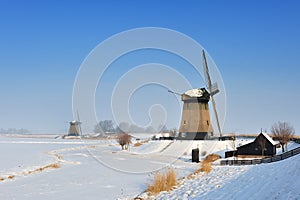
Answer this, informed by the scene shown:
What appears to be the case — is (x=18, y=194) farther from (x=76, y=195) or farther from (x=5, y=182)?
(x=5, y=182)

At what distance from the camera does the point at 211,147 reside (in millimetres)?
37750

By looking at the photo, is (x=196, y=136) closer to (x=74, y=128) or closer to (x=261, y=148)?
(x=261, y=148)

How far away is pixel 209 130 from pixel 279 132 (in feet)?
32.3

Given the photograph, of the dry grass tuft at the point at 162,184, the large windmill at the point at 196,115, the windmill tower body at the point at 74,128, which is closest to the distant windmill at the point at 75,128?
the windmill tower body at the point at 74,128

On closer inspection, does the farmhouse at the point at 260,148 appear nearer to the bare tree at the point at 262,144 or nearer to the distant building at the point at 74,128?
the bare tree at the point at 262,144

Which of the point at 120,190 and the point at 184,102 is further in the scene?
the point at 184,102

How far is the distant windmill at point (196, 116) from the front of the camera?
40.9 meters

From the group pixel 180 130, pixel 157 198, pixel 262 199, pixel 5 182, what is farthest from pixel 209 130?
pixel 262 199

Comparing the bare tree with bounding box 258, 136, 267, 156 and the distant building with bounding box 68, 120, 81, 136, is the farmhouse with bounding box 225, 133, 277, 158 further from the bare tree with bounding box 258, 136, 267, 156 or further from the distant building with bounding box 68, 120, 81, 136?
the distant building with bounding box 68, 120, 81, 136

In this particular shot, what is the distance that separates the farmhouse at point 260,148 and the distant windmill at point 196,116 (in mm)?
8393

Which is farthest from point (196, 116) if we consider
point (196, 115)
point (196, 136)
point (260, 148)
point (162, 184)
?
point (162, 184)

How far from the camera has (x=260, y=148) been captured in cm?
3259

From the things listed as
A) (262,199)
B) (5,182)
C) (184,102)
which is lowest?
(5,182)

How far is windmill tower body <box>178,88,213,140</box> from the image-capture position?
134 ft
